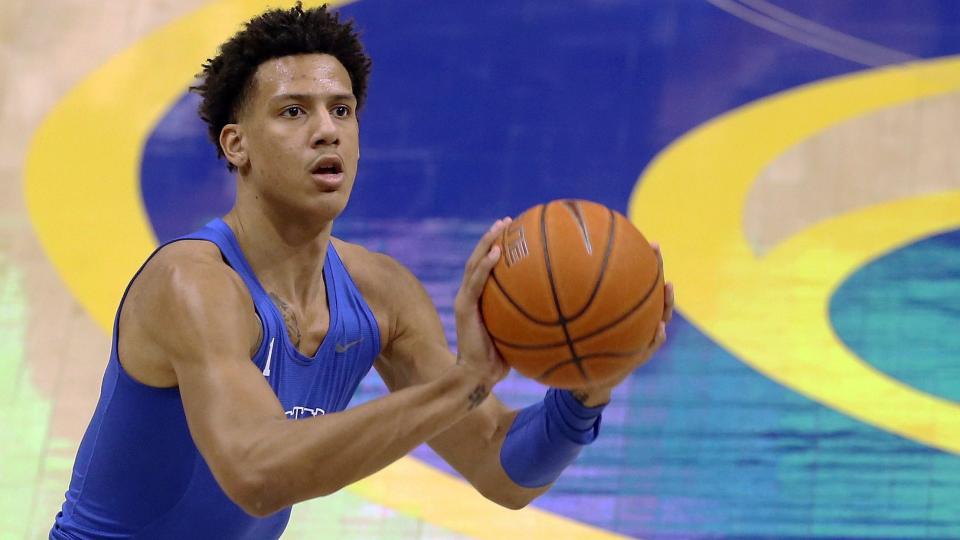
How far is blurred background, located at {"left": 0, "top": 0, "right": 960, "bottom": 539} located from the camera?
5.30m

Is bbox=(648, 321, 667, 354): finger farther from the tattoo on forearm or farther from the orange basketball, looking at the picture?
the tattoo on forearm

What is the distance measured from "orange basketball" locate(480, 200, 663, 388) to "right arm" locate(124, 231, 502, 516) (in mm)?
68

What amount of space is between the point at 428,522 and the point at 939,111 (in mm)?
2953

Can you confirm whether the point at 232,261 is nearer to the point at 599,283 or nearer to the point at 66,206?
the point at 599,283

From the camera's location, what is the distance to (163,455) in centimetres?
359

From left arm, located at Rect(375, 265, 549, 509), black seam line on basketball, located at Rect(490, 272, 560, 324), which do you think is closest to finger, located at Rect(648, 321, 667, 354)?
black seam line on basketball, located at Rect(490, 272, 560, 324)

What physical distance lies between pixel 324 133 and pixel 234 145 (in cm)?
30

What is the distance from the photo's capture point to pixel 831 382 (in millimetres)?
5578

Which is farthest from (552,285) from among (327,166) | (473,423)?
(473,423)

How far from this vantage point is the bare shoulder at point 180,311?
10.8ft

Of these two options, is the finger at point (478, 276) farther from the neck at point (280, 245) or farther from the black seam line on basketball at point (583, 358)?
the neck at point (280, 245)

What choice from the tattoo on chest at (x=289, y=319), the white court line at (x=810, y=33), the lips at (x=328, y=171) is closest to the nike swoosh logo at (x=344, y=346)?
the tattoo on chest at (x=289, y=319)

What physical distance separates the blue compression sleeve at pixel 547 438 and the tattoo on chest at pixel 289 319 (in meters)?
0.61

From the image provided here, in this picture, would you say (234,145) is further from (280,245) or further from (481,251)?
(481,251)
